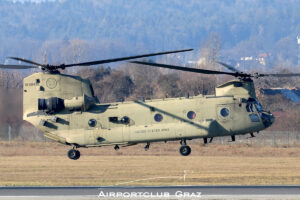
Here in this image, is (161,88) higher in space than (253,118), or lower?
higher

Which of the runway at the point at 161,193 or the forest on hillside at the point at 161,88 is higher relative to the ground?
the forest on hillside at the point at 161,88

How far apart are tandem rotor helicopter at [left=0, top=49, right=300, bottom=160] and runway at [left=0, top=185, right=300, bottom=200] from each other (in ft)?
7.01

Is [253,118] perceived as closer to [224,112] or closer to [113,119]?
[224,112]

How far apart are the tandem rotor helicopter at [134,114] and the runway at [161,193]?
7.01 feet

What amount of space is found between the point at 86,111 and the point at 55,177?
14.2 meters

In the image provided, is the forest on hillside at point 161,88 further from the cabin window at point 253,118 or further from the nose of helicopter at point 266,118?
the nose of helicopter at point 266,118

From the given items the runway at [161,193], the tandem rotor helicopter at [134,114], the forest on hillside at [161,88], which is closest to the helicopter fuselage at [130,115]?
the tandem rotor helicopter at [134,114]

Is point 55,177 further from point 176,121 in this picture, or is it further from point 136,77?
point 136,77

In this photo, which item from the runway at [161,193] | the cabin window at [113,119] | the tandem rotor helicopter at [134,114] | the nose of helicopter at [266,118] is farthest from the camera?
the runway at [161,193]

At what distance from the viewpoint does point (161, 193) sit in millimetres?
32719

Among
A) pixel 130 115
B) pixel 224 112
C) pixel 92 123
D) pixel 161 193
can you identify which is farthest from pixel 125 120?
pixel 224 112

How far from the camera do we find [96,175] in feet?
149

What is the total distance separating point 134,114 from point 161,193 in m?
4.31

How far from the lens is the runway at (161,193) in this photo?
31.2m
